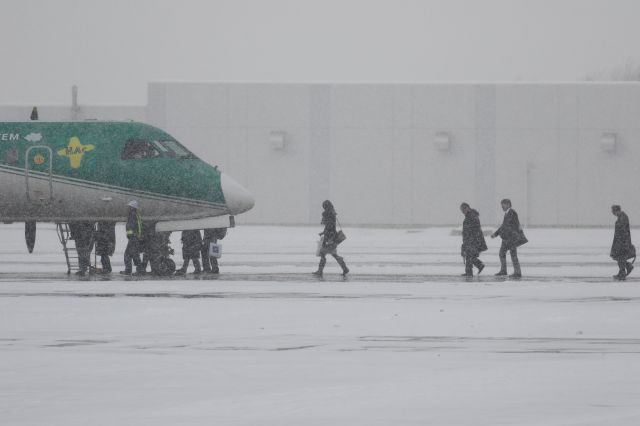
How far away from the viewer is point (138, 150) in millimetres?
29141

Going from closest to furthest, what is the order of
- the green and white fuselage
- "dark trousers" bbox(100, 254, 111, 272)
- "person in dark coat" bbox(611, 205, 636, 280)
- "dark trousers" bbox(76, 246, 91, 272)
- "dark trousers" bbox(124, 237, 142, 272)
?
"person in dark coat" bbox(611, 205, 636, 280) < "dark trousers" bbox(124, 237, 142, 272) < the green and white fuselage < "dark trousers" bbox(76, 246, 91, 272) < "dark trousers" bbox(100, 254, 111, 272)

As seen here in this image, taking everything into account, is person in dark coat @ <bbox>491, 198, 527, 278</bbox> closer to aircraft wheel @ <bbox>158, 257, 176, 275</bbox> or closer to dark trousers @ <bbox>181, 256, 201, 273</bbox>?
dark trousers @ <bbox>181, 256, 201, 273</bbox>

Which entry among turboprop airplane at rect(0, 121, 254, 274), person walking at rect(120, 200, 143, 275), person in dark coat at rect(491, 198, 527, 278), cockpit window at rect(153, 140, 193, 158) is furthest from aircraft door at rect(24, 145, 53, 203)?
person in dark coat at rect(491, 198, 527, 278)

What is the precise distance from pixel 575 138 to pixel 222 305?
47318 millimetres

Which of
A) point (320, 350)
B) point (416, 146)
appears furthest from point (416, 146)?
point (320, 350)

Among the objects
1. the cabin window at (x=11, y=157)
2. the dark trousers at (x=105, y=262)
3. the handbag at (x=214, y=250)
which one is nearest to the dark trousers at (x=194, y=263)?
the handbag at (x=214, y=250)

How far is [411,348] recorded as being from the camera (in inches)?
604

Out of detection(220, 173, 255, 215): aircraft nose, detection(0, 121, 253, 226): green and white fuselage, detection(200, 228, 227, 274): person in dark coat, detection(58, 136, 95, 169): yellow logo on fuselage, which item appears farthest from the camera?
detection(58, 136, 95, 169): yellow logo on fuselage

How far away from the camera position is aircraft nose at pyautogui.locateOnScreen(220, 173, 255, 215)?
28.4m

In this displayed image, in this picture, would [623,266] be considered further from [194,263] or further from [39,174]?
[39,174]

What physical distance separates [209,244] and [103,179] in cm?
268

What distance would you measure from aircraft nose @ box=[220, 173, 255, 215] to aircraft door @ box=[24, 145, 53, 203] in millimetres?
3771

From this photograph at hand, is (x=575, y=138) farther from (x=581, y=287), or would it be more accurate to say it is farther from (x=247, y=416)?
(x=247, y=416)

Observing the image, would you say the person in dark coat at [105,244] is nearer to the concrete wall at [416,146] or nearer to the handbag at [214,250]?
the handbag at [214,250]
